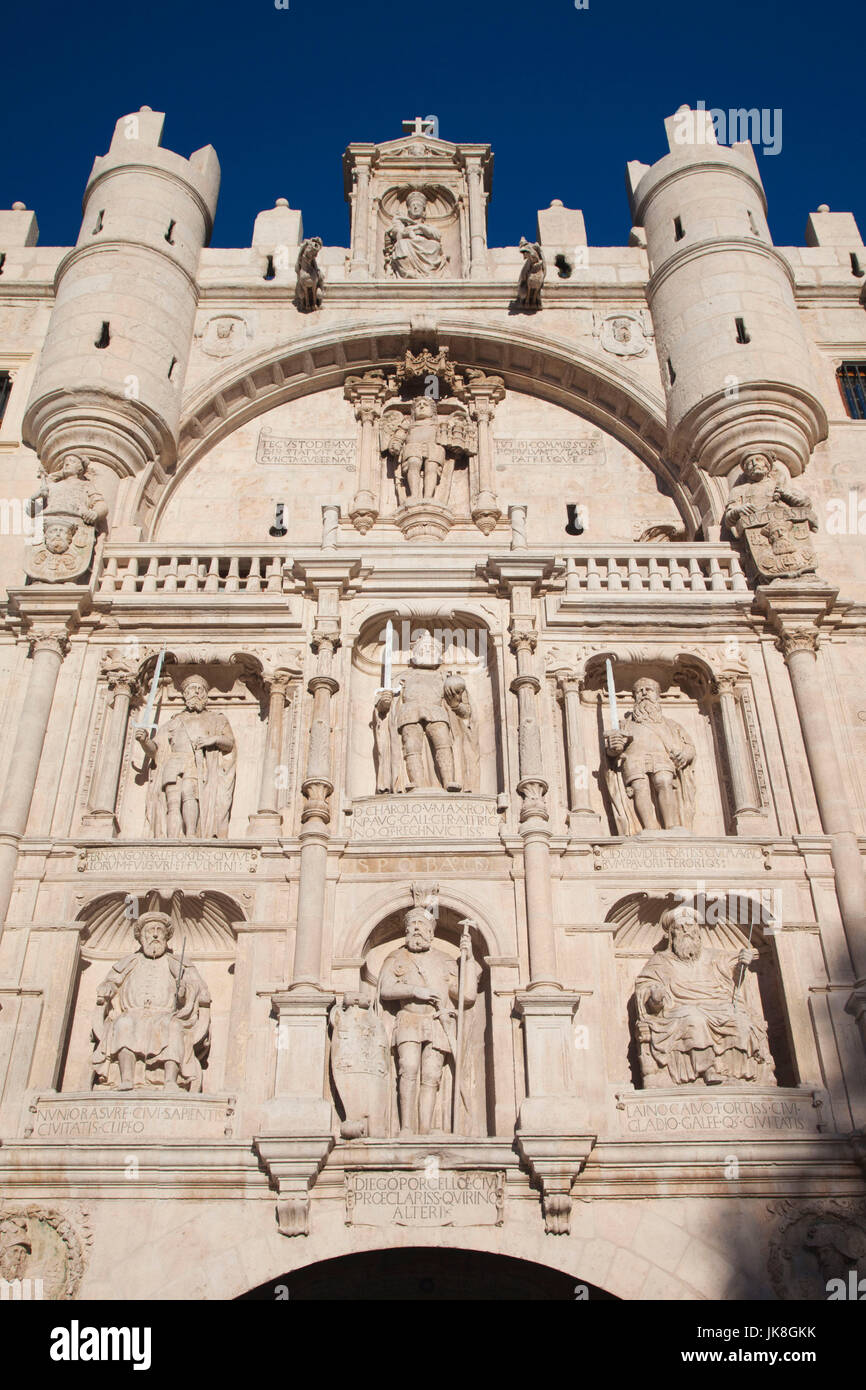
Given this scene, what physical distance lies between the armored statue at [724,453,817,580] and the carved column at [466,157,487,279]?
22.2 ft

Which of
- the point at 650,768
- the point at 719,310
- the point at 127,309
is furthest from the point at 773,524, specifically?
Answer: the point at 127,309

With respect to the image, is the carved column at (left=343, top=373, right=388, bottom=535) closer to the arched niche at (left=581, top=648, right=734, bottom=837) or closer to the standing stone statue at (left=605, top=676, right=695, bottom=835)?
the arched niche at (left=581, top=648, right=734, bottom=837)

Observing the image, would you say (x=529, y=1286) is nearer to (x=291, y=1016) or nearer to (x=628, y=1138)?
(x=628, y=1138)

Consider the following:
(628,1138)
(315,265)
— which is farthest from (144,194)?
(628,1138)

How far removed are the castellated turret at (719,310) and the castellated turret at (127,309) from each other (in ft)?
23.8

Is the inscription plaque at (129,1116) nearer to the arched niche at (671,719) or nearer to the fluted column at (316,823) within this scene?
the fluted column at (316,823)

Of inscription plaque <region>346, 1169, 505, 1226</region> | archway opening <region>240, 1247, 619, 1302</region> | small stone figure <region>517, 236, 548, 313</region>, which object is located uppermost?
small stone figure <region>517, 236, 548, 313</region>

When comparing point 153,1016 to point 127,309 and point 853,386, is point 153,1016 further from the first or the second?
point 853,386

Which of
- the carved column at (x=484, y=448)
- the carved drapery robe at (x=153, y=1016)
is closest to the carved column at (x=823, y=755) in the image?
the carved column at (x=484, y=448)

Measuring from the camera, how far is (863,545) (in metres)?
17.1

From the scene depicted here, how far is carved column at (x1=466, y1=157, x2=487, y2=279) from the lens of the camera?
2109cm

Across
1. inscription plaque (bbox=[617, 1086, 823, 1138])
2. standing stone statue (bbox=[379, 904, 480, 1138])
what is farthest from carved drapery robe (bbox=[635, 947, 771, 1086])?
standing stone statue (bbox=[379, 904, 480, 1138])

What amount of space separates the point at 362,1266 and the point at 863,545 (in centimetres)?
1083

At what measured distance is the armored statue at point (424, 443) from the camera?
59.0ft
